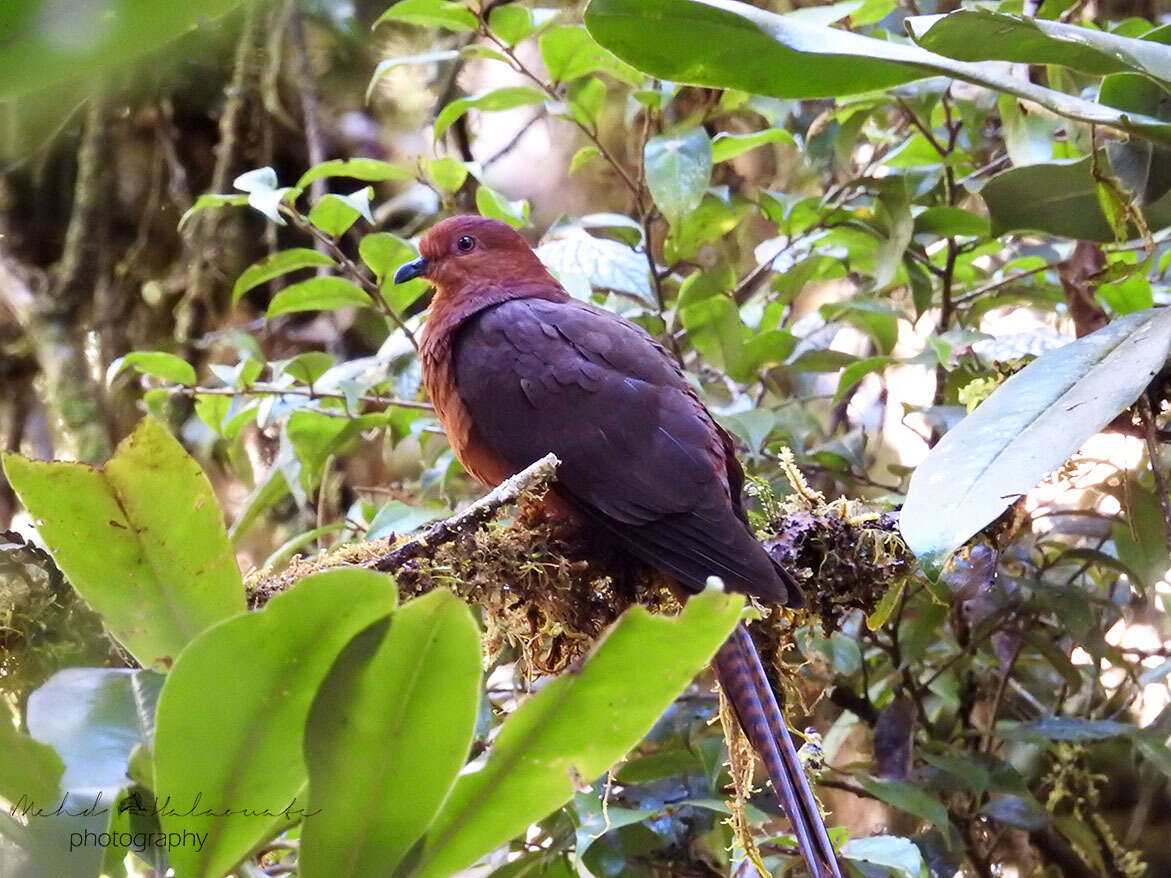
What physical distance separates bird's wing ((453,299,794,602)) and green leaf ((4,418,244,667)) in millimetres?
823

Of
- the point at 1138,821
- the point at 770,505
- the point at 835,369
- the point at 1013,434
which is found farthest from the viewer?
the point at 1138,821

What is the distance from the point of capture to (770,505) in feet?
6.39

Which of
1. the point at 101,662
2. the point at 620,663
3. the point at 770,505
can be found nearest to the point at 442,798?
the point at 620,663

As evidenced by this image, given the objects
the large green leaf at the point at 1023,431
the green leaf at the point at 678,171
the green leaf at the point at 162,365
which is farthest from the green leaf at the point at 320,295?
the large green leaf at the point at 1023,431

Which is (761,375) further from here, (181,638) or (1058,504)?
(181,638)

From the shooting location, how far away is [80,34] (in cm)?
67

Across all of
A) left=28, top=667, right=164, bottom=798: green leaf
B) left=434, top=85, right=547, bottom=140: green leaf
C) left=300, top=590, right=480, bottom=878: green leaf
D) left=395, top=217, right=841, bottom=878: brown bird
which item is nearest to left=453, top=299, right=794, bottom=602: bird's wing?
left=395, top=217, right=841, bottom=878: brown bird

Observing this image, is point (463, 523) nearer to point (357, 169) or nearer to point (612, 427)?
point (612, 427)

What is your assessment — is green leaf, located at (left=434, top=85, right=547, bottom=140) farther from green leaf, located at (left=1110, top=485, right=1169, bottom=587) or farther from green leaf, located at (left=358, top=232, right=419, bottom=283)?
green leaf, located at (left=1110, top=485, right=1169, bottom=587)

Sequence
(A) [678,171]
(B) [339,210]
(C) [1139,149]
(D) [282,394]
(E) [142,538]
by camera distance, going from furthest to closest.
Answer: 1. (D) [282,394]
2. (B) [339,210]
3. (A) [678,171]
4. (C) [1139,149]
5. (E) [142,538]

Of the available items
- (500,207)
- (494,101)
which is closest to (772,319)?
(500,207)

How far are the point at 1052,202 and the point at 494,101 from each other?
1.12 metres

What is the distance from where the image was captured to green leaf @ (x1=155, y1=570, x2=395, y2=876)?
0.88 m

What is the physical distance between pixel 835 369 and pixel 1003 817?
932 mm
